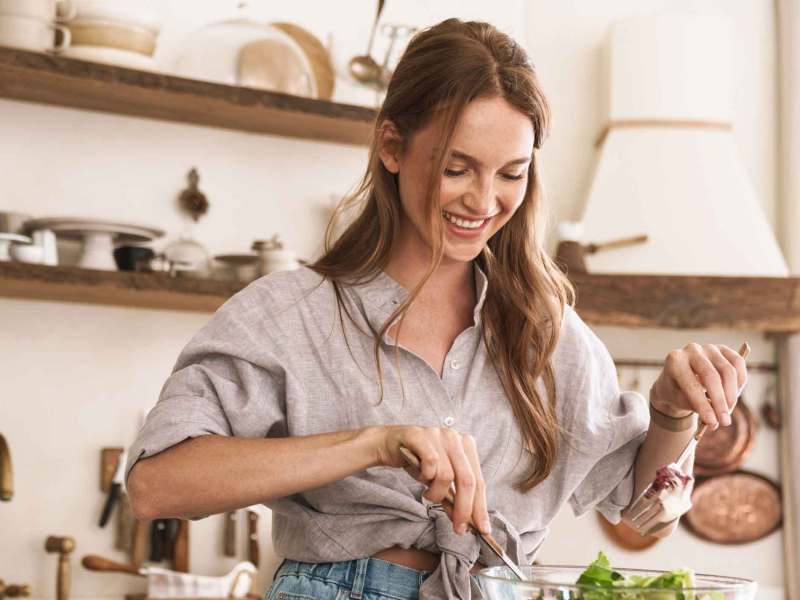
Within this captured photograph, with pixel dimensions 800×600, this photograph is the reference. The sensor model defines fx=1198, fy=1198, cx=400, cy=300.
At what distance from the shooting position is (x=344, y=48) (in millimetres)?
2904

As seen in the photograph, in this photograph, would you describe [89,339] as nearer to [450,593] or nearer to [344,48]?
[344,48]

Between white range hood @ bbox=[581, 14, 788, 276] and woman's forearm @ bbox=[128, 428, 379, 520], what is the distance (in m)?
2.26

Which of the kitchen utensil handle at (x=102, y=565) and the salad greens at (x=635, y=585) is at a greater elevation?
the salad greens at (x=635, y=585)

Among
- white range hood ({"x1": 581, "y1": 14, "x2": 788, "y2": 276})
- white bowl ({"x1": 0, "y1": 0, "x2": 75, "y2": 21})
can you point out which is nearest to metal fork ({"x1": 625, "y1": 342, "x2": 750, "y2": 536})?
white bowl ({"x1": 0, "y1": 0, "x2": 75, "y2": 21})

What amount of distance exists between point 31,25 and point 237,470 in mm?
1692

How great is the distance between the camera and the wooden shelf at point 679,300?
10.4 ft

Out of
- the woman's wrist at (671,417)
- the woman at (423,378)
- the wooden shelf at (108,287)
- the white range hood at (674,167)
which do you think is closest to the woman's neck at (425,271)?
the woman at (423,378)

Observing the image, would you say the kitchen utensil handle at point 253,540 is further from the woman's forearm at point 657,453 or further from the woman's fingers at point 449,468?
the woman's fingers at point 449,468

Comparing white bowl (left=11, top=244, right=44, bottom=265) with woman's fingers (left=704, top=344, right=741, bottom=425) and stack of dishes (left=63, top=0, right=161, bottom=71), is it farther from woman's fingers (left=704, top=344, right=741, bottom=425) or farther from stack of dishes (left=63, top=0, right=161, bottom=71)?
woman's fingers (left=704, top=344, right=741, bottom=425)

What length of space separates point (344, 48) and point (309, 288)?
1614 millimetres

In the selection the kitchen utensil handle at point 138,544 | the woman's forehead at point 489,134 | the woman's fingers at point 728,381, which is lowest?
the kitchen utensil handle at point 138,544

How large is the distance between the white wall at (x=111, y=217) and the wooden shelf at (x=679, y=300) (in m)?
0.72

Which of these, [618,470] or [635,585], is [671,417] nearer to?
[618,470]

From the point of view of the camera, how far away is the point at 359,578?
1.28 m
